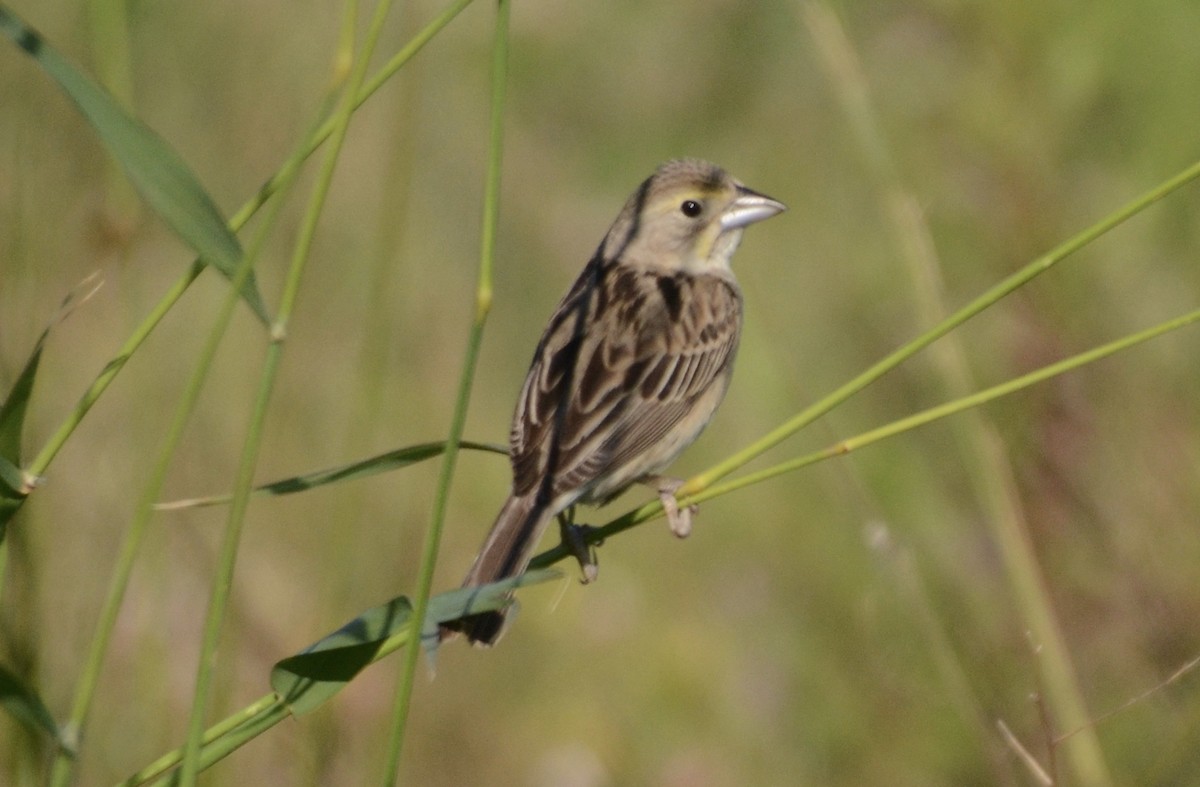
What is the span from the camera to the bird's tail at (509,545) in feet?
9.66

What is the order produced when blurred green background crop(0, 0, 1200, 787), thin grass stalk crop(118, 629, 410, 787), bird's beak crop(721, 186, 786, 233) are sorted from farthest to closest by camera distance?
bird's beak crop(721, 186, 786, 233)
blurred green background crop(0, 0, 1200, 787)
thin grass stalk crop(118, 629, 410, 787)

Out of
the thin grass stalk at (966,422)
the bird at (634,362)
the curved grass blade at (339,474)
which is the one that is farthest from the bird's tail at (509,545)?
the thin grass stalk at (966,422)

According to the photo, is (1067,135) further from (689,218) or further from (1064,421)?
(689,218)

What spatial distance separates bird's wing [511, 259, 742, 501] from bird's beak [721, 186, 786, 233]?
17cm

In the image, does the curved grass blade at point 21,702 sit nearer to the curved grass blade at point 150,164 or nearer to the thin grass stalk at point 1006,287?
the curved grass blade at point 150,164

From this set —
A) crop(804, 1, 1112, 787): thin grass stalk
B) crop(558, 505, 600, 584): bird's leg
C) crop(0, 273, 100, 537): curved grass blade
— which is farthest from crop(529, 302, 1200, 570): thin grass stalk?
crop(0, 273, 100, 537): curved grass blade

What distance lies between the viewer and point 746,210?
4.17 metres

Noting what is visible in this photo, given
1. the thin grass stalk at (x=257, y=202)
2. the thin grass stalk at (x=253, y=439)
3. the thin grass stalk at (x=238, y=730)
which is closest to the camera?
the thin grass stalk at (x=253, y=439)

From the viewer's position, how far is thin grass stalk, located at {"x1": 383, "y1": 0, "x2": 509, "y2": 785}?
159 centimetres

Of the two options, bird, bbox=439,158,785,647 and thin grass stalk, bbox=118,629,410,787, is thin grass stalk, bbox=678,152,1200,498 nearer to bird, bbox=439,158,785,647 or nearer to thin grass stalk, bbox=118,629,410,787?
thin grass stalk, bbox=118,629,410,787

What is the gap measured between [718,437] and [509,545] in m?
2.69

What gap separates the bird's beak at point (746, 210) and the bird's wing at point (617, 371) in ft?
0.54

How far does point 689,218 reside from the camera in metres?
4.26

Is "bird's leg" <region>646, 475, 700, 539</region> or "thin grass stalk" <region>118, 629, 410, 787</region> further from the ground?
"bird's leg" <region>646, 475, 700, 539</region>
